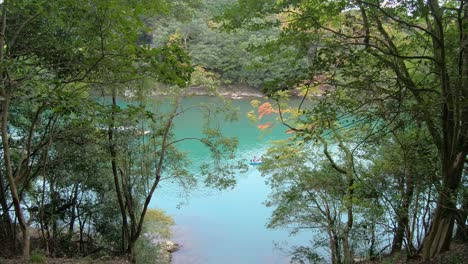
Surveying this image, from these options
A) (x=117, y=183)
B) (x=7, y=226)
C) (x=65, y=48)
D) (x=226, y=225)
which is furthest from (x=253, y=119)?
(x=65, y=48)

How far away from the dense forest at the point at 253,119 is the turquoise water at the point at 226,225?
71.6 inches

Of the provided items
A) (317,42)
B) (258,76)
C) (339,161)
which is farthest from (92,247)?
(258,76)

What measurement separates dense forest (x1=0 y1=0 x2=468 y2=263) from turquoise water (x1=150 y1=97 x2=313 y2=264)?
5.97 ft

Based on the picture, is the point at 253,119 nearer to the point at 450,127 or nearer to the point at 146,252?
the point at 146,252

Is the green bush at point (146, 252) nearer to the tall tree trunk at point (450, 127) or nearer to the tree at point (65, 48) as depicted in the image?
the tree at point (65, 48)

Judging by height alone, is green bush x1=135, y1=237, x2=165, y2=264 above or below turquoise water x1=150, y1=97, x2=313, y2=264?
below

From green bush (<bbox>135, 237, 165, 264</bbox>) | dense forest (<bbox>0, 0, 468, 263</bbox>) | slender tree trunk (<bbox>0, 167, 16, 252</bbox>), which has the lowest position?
green bush (<bbox>135, 237, 165, 264</bbox>)

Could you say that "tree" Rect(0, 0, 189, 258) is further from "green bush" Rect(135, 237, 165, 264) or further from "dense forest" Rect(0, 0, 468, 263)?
"green bush" Rect(135, 237, 165, 264)

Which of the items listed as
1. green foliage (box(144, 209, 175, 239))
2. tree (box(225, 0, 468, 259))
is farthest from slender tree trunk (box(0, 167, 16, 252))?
tree (box(225, 0, 468, 259))

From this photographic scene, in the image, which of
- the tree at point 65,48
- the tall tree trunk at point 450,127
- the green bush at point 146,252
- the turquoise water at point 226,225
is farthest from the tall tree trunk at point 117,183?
the tall tree trunk at point 450,127

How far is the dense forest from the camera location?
397cm

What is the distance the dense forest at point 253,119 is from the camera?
3.97m

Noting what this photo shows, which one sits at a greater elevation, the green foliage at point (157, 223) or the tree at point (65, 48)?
the tree at point (65, 48)

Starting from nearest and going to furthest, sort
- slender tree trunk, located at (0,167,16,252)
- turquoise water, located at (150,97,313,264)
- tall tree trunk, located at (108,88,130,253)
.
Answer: slender tree trunk, located at (0,167,16,252) < tall tree trunk, located at (108,88,130,253) < turquoise water, located at (150,97,313,264)
